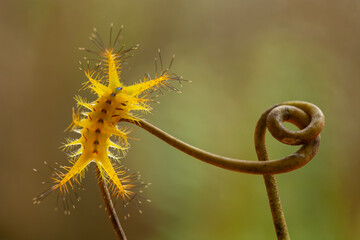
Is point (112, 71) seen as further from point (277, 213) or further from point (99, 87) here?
point (277, 213)

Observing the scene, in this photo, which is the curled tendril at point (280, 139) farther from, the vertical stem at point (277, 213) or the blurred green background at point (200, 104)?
the blurred green background at point (200, 104)

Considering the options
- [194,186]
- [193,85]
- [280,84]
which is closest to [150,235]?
[194,186]

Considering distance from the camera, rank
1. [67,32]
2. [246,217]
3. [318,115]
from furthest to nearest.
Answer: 1. [67,32]
2. [246,217]
3. [318,115]

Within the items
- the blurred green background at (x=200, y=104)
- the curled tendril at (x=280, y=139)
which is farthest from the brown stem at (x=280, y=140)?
the blurred green background at (x=200, y=104)

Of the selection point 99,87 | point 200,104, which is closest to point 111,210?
point 99,87

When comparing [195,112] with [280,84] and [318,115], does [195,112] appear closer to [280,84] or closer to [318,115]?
[280,84]

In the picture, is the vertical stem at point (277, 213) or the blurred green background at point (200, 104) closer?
the vertical stem at point (277, 213)
